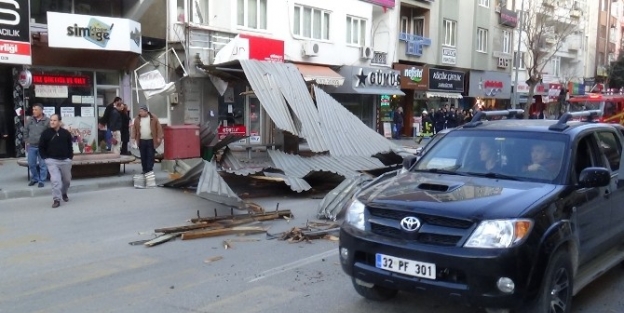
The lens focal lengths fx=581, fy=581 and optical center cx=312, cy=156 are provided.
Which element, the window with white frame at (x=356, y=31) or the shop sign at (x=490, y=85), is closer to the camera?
the window with white frame at (x=356, y=31)

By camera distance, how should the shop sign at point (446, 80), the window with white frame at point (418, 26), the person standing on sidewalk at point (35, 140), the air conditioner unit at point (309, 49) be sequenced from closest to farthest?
the person standing on sidewalk at point (35, 140)
the air conditioner unit at point (309, 49)
the shop sign at point (446, 80)
the window with white frame at point (418, 26)

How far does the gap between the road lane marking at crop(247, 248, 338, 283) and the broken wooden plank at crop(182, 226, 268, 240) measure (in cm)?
148

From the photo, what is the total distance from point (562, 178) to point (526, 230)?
3.38 feet

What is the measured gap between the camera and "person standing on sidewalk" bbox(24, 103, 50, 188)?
12250mm

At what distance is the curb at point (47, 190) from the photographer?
37.4 feet

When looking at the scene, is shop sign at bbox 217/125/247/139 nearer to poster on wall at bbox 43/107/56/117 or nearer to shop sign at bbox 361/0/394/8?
poster on wall at bbox 43/107/56/117

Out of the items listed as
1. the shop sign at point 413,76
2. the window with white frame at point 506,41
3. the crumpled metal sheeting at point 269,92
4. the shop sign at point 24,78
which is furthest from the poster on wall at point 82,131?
the window with white frame at point 506,41

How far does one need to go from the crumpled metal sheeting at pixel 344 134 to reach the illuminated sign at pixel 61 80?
27.1 ft

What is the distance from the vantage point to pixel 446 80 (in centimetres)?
3428

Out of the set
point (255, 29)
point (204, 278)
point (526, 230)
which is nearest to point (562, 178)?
point (526, 230)

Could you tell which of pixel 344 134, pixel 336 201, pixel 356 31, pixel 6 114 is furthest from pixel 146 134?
pixel 356 31

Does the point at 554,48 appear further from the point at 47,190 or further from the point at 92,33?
the point at 47,190

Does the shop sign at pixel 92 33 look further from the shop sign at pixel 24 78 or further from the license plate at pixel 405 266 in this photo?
the license plate at pixel 405 266

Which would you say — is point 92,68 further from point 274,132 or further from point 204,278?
point 204,278
